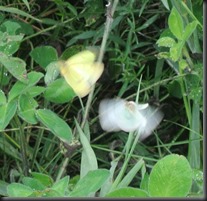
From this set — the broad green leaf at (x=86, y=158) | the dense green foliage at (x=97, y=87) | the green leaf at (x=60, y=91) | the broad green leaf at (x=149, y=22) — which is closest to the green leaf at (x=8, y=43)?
the dense green foliage at (x=97, y=87)

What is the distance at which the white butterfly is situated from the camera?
1.20 m

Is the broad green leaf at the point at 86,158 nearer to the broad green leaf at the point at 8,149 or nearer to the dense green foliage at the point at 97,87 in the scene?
the dense green foliage at the point at 97,87

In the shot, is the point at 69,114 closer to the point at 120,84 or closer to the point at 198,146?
the point at 120,84

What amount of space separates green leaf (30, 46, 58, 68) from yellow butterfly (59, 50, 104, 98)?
0.15ft

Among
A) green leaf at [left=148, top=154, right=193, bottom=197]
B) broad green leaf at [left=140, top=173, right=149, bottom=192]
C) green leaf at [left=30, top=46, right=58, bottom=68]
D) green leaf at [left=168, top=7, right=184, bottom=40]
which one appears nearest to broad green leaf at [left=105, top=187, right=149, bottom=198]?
green leaf at [left=148, top=154, right=193, bottom=197]

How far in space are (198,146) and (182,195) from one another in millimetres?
423

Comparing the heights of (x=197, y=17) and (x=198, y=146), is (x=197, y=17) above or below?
above

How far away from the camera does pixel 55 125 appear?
1.06 metres

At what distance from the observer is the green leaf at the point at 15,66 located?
108 centimetres

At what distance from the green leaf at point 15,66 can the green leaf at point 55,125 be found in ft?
0.24

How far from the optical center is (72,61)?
1243 mm

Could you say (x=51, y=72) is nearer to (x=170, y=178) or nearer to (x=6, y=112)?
(x=6, y=112)

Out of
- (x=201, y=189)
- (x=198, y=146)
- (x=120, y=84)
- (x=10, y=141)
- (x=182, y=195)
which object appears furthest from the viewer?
(x=120, y=84)

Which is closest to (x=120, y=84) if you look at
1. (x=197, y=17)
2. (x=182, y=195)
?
(x=197, y=17)
